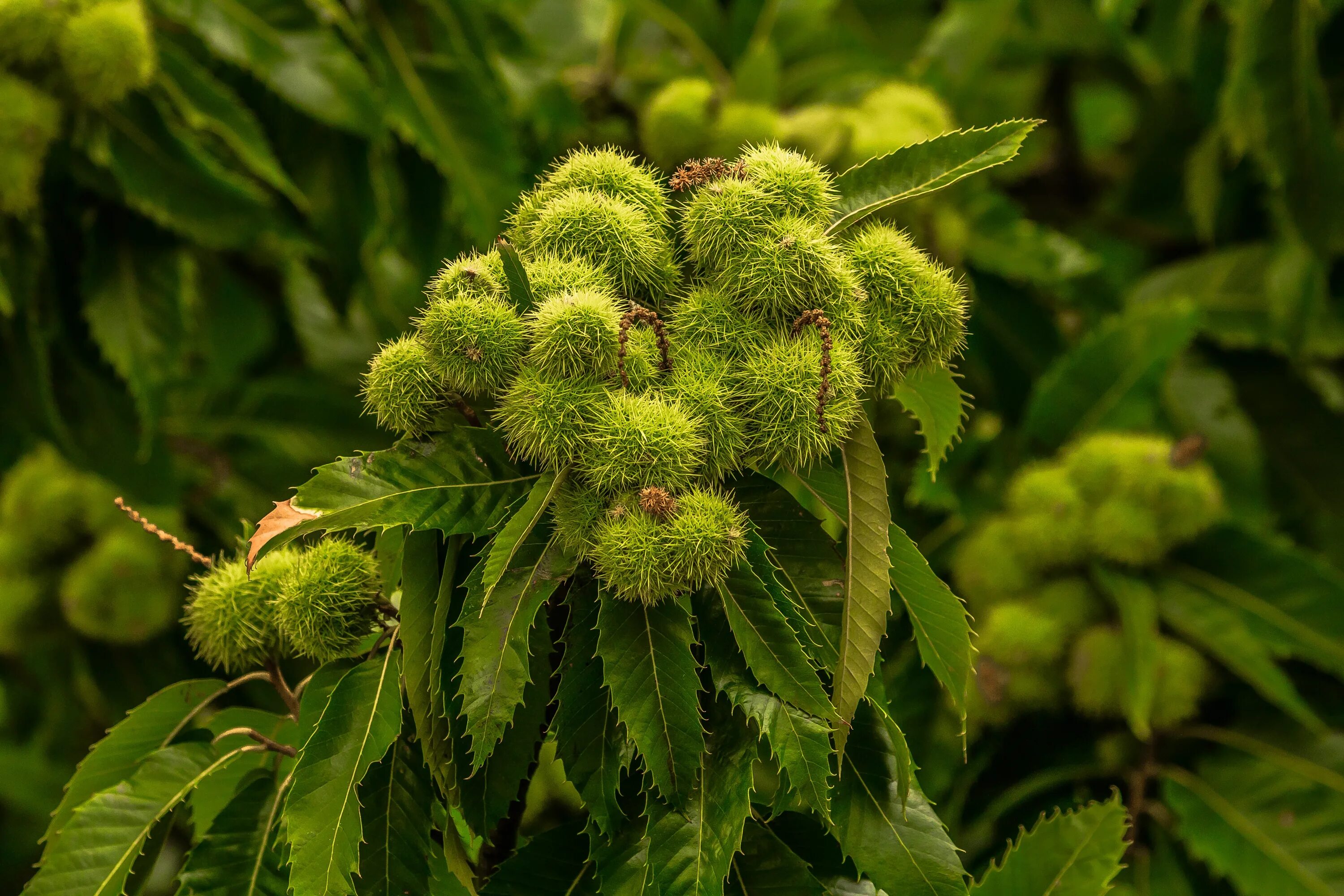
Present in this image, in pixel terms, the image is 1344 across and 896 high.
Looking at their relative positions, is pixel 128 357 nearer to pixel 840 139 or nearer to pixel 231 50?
pixel 231 50

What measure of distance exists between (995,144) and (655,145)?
1585mm

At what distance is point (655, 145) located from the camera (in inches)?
98.9

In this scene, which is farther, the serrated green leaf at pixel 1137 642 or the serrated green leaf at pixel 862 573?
the serrated green leaf at pixel 1137 642

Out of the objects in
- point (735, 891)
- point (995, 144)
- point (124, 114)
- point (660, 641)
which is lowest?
point (735, 891)

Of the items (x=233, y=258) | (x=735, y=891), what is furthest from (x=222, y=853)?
(x=233, y=258)

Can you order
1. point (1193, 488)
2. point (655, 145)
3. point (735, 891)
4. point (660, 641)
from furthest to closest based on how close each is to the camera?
point (655, 145) < point (1193, 488) < point (735, 891) < point (660, 641)

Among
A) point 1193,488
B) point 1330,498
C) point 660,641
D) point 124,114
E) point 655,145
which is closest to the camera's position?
point 660,641

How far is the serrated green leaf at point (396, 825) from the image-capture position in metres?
1.02

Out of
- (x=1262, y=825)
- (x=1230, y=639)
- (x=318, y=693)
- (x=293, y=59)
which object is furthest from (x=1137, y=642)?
(x=293, y=59)

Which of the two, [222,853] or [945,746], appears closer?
[222,853]

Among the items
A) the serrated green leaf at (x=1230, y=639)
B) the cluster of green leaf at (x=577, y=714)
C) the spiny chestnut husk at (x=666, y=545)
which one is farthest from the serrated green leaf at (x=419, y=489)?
the serrated green leaf at (x=1230, y=639)

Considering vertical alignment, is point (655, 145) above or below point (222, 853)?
above

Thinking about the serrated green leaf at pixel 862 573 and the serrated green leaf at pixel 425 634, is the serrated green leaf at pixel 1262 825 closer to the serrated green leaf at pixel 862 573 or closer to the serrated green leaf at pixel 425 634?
the serrated green leaf at pixel 862 573

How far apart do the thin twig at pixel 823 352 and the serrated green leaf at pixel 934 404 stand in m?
0.11
